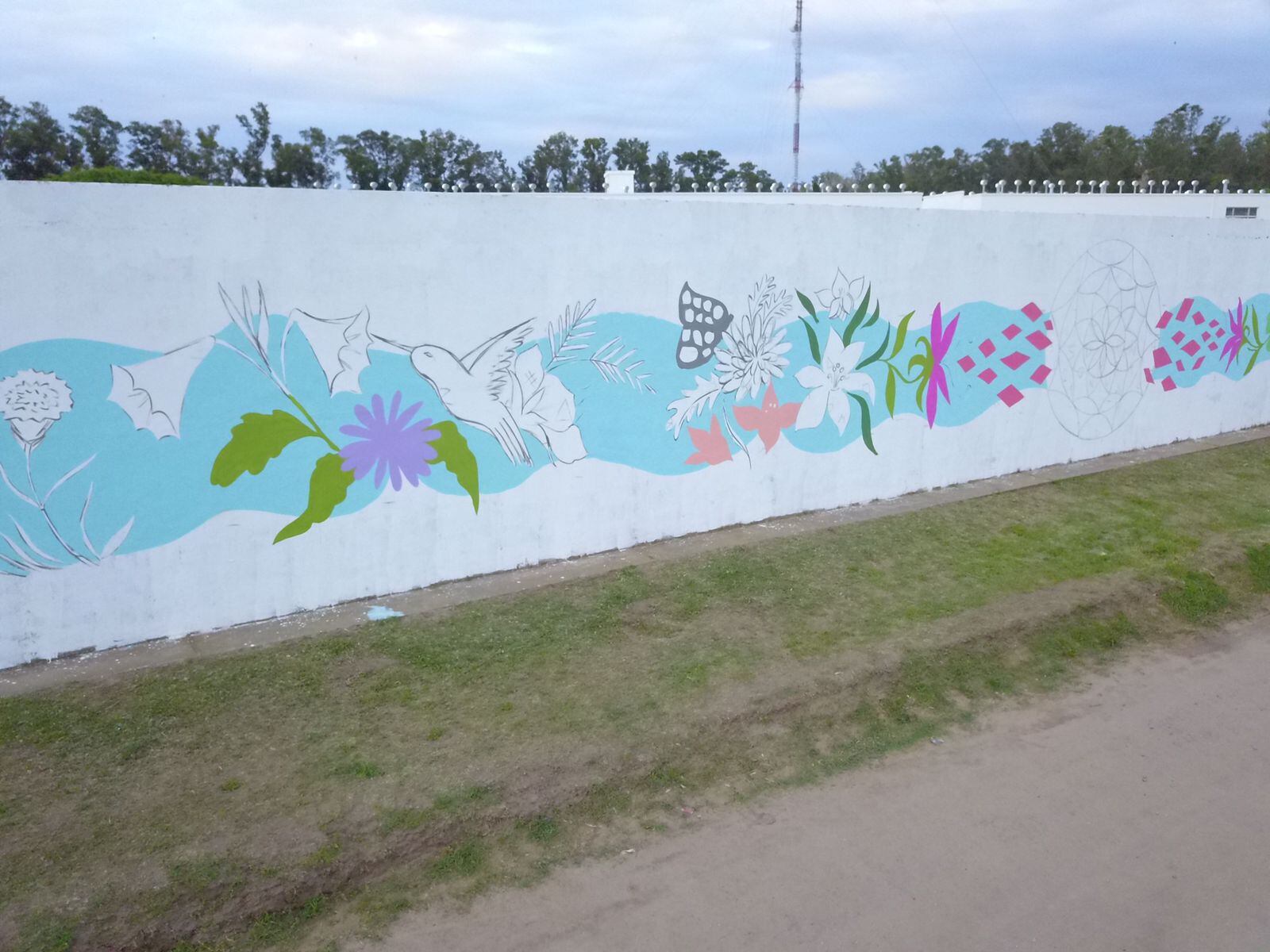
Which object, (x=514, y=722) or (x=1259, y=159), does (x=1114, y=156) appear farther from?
(x=514, y=722)

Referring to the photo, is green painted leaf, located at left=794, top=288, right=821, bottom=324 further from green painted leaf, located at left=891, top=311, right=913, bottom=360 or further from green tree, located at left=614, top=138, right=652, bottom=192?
green tree, located at left=614, top=138, right=652, bottom=192

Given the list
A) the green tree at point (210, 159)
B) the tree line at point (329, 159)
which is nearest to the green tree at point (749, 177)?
the tree line at point (329, 159)

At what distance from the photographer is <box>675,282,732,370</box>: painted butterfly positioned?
6926 millimetres

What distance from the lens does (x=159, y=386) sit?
201 inches

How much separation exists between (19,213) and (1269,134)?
55235 mm

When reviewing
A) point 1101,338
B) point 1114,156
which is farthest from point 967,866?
point 1114,156

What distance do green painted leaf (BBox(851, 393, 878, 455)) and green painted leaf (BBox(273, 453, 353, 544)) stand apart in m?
4.26

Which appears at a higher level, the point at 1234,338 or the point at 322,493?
the point at 1234,338

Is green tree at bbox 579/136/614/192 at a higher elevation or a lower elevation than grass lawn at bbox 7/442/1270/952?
higher

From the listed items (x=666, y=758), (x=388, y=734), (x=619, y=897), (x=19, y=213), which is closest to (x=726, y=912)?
(x=619, y=897)

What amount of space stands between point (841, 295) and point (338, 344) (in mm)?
4047

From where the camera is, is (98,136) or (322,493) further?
(98,136)

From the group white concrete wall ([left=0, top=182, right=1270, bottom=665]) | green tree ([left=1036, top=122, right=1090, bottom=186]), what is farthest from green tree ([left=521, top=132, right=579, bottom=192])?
green tree ([left=1036, top=122, right=1090, bottom=186])

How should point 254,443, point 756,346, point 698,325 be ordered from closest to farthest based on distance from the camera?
point 254,443 → point 698,325 → point 756,346
